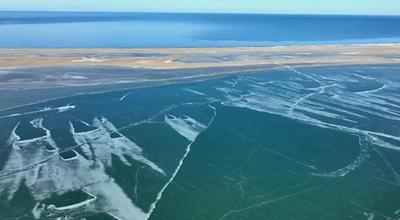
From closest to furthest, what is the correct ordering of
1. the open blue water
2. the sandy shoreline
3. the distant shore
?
the distant shore, the sandy shoreline, the open blue water

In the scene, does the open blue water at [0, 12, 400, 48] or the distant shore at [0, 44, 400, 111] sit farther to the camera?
the open blue water at [0, 12, 400, 48]

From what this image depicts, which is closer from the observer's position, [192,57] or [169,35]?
[192,57]

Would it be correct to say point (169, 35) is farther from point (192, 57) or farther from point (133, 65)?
point (133, 65)

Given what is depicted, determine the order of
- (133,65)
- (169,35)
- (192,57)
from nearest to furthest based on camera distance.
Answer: (133,65) → (192,57) → (169,35)

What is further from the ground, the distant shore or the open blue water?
the distant shore

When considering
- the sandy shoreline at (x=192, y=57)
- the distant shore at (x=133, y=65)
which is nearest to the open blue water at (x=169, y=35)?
the sandy shoreline at (x=192, y=57)

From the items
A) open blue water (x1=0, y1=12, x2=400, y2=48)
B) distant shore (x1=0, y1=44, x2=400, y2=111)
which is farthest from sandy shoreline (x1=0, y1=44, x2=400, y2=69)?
open blue water (x1=0, y1=12, x2=400, y2=48)

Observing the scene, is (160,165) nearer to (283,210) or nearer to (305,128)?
(283,210)

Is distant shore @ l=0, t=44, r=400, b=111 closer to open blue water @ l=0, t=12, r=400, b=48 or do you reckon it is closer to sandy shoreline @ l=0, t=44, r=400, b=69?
sandy shoreline @ l=0, t=44, r=400, b=69

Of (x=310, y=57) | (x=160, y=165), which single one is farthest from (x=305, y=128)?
(x=310, y=57)

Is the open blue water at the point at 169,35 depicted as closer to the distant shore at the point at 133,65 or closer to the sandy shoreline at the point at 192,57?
the sandy shoreline at the point at 192,57

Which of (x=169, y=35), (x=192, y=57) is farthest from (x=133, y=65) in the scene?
(x=169, y=35)

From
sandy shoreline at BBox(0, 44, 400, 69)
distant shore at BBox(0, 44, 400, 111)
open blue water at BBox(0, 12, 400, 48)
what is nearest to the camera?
distant shore at BBox(0, 44, 400, 111)
